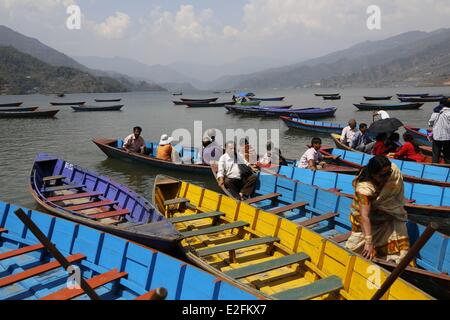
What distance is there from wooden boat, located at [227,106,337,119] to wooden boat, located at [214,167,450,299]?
25116 millimetres

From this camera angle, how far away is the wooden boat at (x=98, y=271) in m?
5.25

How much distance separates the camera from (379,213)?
5.95m

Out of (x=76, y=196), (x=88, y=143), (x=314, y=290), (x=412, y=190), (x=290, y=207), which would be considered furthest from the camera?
(x=88, y=143)

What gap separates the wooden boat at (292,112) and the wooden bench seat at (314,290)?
30.8 meters

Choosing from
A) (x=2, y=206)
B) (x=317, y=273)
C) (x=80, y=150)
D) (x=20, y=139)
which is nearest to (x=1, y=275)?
(x=2, y=206)

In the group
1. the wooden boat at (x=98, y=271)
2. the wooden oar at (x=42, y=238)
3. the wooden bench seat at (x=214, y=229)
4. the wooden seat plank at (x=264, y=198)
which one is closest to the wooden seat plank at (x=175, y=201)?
the wooden seat plank at (x=264, y=198)

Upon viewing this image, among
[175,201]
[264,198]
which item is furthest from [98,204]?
[264,198]

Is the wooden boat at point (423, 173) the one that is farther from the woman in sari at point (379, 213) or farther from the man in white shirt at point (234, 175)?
the woman in sari at point (379, 213)

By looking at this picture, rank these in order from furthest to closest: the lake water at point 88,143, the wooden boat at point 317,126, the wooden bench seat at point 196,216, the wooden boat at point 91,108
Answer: the wooden boat at point 91,108
the wooden boat at point 317,126
the lake water at point 88,143
the wooden bench seat at point 196,216

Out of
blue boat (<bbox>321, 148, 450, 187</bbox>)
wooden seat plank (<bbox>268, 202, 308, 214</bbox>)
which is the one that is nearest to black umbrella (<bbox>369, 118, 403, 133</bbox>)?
blue boat (<bbox>321, 148, 450, 187</bbox>)

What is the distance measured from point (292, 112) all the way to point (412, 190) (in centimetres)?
2703

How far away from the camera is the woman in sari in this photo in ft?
18.0

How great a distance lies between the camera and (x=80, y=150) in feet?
82.5

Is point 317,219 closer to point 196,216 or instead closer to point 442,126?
point 196,216
